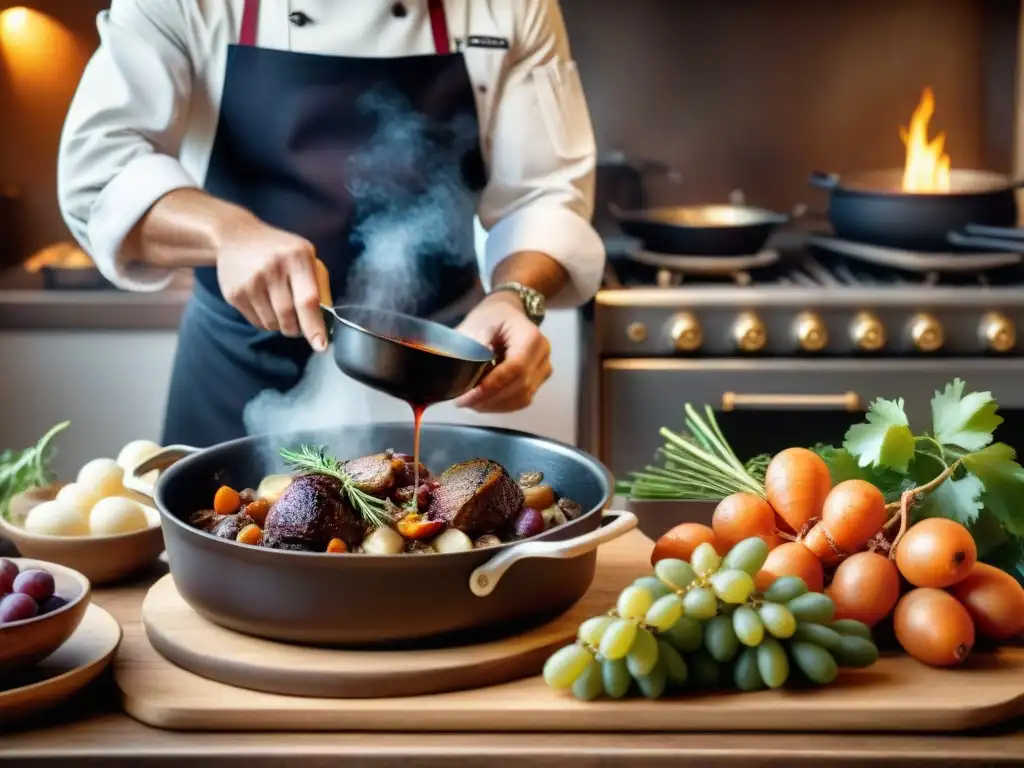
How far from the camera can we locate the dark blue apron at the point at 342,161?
1.84 metres

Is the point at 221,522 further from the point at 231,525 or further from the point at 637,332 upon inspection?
the point at 637,332

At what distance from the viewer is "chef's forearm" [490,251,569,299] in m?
1.75

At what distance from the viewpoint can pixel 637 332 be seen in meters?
2.41

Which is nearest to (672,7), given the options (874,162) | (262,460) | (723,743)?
(874,162)

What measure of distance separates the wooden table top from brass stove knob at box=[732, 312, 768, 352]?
1.47 metres

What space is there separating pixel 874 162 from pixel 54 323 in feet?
6.40

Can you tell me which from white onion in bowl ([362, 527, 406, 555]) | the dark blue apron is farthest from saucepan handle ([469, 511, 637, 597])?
the dark blue apron

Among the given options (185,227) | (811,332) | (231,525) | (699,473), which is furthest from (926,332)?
A: (231,525)

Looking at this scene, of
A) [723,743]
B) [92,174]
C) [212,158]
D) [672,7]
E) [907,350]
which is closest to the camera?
[723,743]

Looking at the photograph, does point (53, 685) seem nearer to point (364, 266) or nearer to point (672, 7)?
point (364, 266)

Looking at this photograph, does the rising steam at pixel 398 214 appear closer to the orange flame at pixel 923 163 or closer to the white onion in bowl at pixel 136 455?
the white onion in bowl at pixel 136 455

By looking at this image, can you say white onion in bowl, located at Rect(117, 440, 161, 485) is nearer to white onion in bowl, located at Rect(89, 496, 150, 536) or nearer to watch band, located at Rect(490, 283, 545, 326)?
white onion in bowl, located at Rect(89, 496, 150, 536)

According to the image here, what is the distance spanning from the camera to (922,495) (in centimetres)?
115

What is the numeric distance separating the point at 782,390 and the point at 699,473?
1095mm
